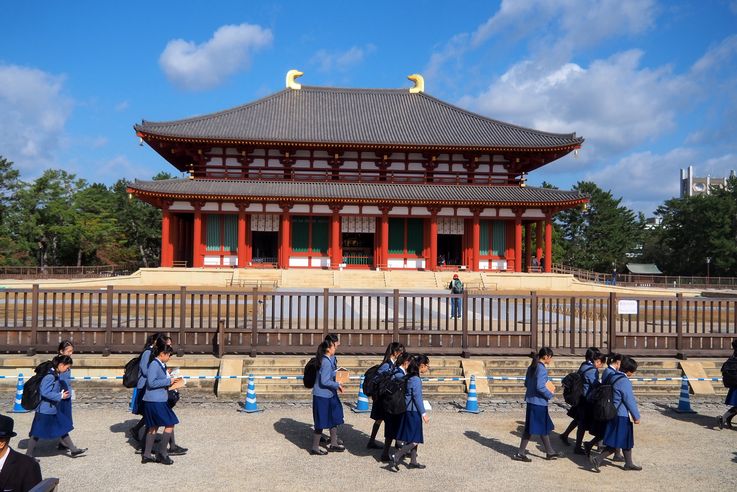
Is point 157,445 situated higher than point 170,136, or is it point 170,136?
point 170,136

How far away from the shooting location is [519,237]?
1289 inches

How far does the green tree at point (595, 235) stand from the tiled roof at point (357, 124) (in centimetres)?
2372

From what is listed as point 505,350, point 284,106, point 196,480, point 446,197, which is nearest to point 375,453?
point 196,480

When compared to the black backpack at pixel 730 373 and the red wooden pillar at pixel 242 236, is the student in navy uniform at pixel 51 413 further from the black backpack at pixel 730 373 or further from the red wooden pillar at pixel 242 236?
the red wooden pillar at pixel 242 236

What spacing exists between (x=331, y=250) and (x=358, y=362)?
2202 cm

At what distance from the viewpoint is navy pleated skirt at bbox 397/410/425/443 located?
6238mm

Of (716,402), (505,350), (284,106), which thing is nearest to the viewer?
(716,402)

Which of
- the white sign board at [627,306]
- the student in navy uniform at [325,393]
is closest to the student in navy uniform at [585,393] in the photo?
the student in navy uniform at [325,393]

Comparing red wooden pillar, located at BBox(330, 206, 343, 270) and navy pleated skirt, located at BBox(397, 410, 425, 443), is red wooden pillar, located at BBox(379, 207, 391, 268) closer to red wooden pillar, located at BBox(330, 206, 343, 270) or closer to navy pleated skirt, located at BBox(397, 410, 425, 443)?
red wooden pillar, located at BBox(330, 206, 343, 270)

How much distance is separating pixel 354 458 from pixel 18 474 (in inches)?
164

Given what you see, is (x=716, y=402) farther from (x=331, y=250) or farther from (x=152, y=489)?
(x=331, y=250)

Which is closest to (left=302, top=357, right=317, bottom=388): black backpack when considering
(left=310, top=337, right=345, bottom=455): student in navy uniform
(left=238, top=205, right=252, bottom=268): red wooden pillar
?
(left=310, top=337, right=345, bottom=455): student in navy uniform

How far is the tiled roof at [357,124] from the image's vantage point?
32.0 meters

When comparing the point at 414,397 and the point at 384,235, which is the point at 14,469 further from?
the point at 384,235
